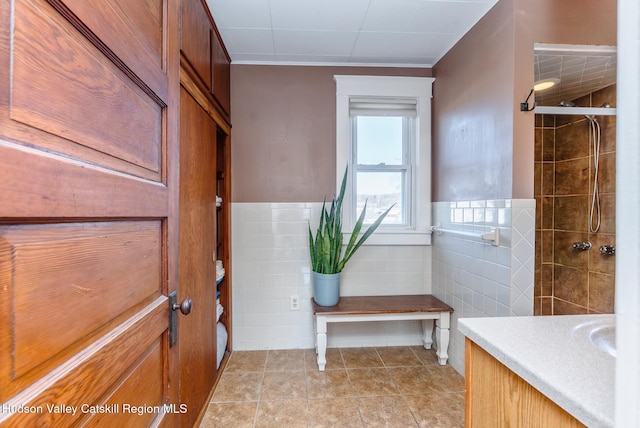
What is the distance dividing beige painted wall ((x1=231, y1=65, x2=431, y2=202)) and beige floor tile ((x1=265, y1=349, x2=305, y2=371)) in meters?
1.27

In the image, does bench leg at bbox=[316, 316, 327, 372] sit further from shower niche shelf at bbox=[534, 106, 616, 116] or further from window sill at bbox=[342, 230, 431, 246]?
shower niche shelf at bbox=[534, 106, 616, 116]

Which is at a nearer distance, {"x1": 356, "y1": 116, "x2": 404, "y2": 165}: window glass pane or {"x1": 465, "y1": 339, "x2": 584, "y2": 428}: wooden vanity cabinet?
{"x1": 465, "y1": 339, "x2": 584, "y2": 428}: wooden vanity cabinet

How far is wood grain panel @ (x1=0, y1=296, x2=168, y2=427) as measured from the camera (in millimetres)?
416

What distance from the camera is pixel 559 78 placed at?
1.95 metres

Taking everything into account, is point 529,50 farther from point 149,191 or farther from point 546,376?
A: point 149,191

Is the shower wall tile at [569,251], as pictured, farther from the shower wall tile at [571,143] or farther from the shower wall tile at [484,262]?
the shower wall tile at [484,262]

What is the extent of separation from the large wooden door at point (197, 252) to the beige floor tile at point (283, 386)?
0.36 meters

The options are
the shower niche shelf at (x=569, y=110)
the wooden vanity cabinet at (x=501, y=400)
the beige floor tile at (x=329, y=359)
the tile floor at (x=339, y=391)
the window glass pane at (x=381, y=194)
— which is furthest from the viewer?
the window glass pane at (x=381, y=194)

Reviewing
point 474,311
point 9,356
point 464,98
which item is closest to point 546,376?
point 9,356

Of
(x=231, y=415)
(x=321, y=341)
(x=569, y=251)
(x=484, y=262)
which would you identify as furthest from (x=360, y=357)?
(x=569, y=251)

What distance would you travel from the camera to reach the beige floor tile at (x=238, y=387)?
1.87 m

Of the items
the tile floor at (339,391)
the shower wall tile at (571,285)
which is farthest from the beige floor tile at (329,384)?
the shower wall tile at (571,285)

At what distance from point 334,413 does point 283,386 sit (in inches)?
16.5

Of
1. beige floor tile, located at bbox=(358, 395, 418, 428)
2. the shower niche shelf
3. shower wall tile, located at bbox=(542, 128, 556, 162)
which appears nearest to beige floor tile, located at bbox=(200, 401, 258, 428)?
beige floor tile, located at bbox=(358, 395, 418, 428)
